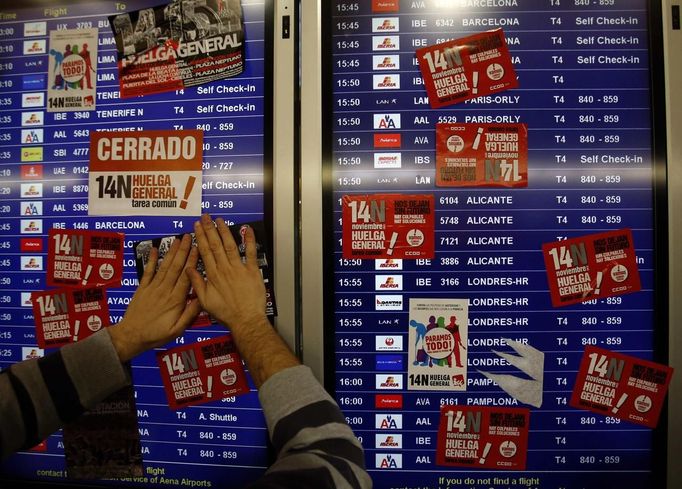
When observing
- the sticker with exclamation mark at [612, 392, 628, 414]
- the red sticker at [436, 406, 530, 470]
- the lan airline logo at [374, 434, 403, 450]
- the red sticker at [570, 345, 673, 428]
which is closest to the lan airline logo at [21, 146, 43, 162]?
the lan airline logo at [374, 434, 403, 450]

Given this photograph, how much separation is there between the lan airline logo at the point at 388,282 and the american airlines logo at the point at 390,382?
25 centimetres

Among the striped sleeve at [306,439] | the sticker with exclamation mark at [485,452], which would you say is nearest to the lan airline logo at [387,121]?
the striped sleeve at [306,439]

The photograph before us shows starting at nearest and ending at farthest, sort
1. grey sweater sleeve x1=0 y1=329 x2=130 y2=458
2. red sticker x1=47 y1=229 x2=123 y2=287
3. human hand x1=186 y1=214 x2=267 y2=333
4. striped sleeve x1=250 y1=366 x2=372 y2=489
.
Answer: striped sleeve x1=250 y1=366 x2=372 y2=489, grey sweater sleeve x1=0 y1=329 x2=130 y2=458, human hand x1=186 y1=214 x2=267 y2=333, red sticker x1=47 y1=229 x2=123 y2=287

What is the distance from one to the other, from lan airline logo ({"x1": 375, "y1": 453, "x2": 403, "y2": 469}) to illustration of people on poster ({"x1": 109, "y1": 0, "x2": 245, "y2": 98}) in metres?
1.19

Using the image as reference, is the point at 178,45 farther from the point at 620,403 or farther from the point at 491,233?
the point at 620,403

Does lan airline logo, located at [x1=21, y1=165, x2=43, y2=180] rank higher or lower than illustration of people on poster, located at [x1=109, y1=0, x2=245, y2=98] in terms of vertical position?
lower

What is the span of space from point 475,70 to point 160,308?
113cm

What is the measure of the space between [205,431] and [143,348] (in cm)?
31

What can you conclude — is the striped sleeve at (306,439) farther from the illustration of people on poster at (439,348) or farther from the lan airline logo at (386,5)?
the lan airline logo at (386,5)

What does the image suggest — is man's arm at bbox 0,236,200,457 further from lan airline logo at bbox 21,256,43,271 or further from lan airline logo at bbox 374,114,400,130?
lan airline logo at bbox 374,114,400,130

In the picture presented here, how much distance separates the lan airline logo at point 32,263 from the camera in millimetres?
1246

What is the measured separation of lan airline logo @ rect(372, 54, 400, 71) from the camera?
119 centimetres

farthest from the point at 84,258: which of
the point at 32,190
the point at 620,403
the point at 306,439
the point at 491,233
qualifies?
the point at 620,403

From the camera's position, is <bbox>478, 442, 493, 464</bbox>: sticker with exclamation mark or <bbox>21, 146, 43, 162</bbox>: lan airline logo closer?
<bbox>478, 442, 493, 464</bbox>: sticker with exclamation mark
